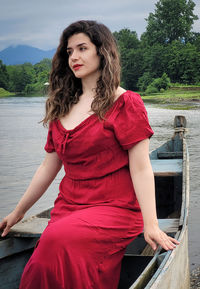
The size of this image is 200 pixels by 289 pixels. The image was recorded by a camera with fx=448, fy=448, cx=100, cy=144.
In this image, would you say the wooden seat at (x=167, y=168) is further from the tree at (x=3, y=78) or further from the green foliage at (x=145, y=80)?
the tree at (x=3, y=78)

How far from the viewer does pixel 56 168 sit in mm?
2537

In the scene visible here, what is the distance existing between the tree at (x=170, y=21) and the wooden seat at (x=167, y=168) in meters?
63.4

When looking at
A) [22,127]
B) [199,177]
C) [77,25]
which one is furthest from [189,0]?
[77,25]

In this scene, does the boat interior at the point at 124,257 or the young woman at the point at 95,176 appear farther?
the boat interior at the point at 124,257

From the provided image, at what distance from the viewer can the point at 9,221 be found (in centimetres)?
254

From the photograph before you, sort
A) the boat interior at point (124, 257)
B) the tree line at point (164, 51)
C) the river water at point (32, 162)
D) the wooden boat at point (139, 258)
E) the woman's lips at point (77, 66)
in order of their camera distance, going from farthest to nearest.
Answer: the tree line at point (164, 51), the river water at point (32, 162), the woman's lips at point (77, 66), the boat interior at point (124, 257), the wooden boat at point (139, 258)

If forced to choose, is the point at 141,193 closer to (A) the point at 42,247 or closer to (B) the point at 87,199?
(B) the point at 87,199

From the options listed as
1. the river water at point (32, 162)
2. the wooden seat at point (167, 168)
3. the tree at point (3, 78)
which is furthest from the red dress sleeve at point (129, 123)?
the tree at point (3, 78)

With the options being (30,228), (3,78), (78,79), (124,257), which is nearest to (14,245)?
(30,228)

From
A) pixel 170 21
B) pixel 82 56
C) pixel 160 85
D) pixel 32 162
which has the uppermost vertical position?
pixel 170 21

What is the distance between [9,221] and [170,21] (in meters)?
68.0

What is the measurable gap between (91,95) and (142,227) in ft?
2.41

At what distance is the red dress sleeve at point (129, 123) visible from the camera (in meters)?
2.11

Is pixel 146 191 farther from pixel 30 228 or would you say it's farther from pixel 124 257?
pixel 30 228
